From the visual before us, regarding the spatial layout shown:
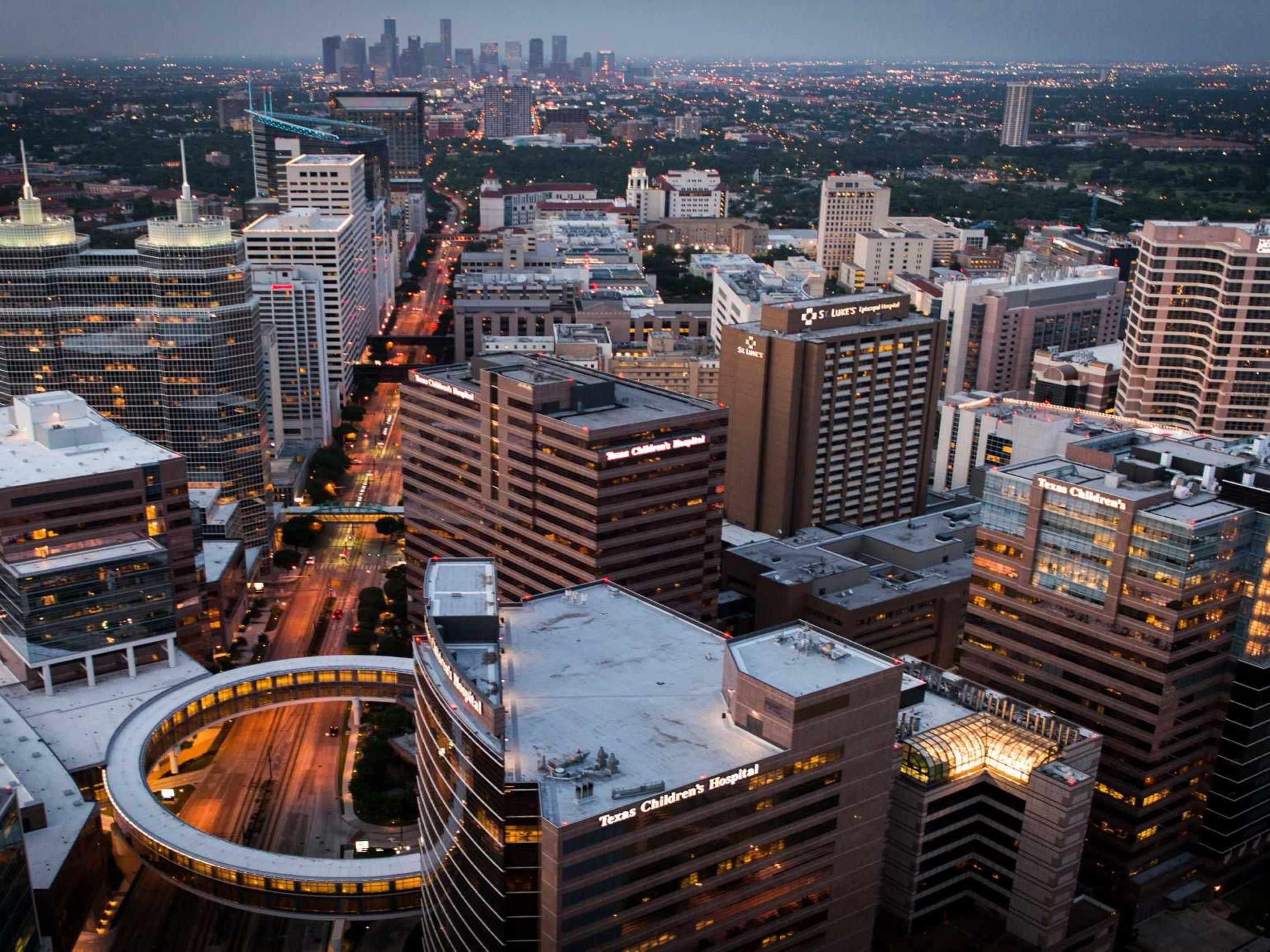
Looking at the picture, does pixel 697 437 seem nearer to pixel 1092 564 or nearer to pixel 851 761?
pixel 1092 564

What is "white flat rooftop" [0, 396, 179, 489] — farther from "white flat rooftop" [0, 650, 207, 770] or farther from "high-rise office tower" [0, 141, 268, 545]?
"high-rise office tower" [0, 141, 268, 545]

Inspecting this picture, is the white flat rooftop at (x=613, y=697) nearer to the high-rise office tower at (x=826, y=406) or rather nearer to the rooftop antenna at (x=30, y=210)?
the high-rise office tower at (x=826, y=406)

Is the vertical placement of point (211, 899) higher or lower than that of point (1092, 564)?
lower

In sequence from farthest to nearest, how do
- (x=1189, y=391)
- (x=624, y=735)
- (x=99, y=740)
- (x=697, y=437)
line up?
1. (x=1189, y=391)
2. (x=697, y=437)
3. (x=99, y=740)
4. (x=624, y=735)

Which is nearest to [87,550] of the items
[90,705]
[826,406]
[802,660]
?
[90,705]

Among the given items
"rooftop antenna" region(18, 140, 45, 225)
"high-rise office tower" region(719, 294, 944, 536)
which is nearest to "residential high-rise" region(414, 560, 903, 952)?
"high-rise office tower" region(719, 294, 944, 536)

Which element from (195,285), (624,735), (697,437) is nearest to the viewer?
(624,735)

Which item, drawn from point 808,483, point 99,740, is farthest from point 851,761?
point 808,483

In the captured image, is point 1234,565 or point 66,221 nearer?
point 1234,565
